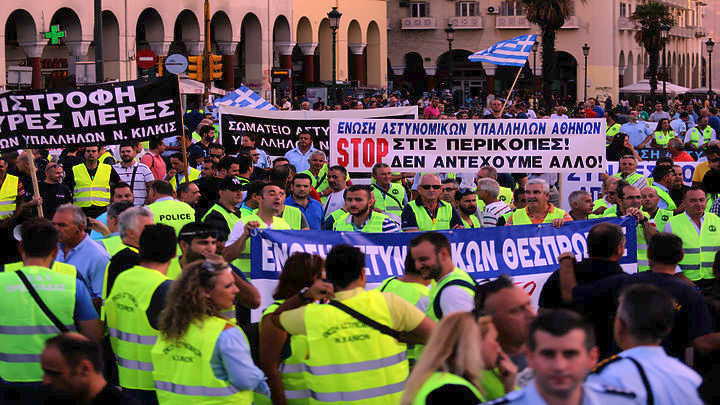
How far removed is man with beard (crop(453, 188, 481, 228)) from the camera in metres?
10.9

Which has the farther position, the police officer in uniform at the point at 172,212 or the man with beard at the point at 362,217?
the police officer in uniform at the point at 172,212

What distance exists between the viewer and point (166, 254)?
6703mm

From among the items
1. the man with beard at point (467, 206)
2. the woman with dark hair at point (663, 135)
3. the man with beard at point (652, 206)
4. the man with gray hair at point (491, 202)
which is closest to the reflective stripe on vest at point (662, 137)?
the woman with dark hair at point (663, 135)

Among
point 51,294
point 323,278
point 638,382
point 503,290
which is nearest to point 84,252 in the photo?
point 51,294

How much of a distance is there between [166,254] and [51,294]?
27.7 inches

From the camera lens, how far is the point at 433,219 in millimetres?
10578

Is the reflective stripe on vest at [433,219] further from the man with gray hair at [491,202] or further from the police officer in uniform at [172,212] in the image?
the police officer in uniform at [172,212]

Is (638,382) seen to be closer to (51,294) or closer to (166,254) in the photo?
(166,254)

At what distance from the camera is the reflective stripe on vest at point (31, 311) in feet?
21.4

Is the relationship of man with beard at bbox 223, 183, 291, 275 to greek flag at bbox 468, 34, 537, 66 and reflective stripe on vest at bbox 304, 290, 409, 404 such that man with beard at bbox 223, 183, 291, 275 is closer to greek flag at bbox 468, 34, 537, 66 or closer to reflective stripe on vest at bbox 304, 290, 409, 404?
reflective stripe on vest at bbox 304, 290, 409, 404

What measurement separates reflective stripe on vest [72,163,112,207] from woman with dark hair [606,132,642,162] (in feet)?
24.4

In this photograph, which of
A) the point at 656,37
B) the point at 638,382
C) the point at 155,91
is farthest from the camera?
the point at 656,37

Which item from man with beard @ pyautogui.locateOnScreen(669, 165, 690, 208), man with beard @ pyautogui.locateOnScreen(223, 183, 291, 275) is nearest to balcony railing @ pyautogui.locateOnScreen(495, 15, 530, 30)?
man with beard @ pyautogui.locateOnScreen(669, 165, 690, 208)

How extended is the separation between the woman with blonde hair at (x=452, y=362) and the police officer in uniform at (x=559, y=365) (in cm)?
31
